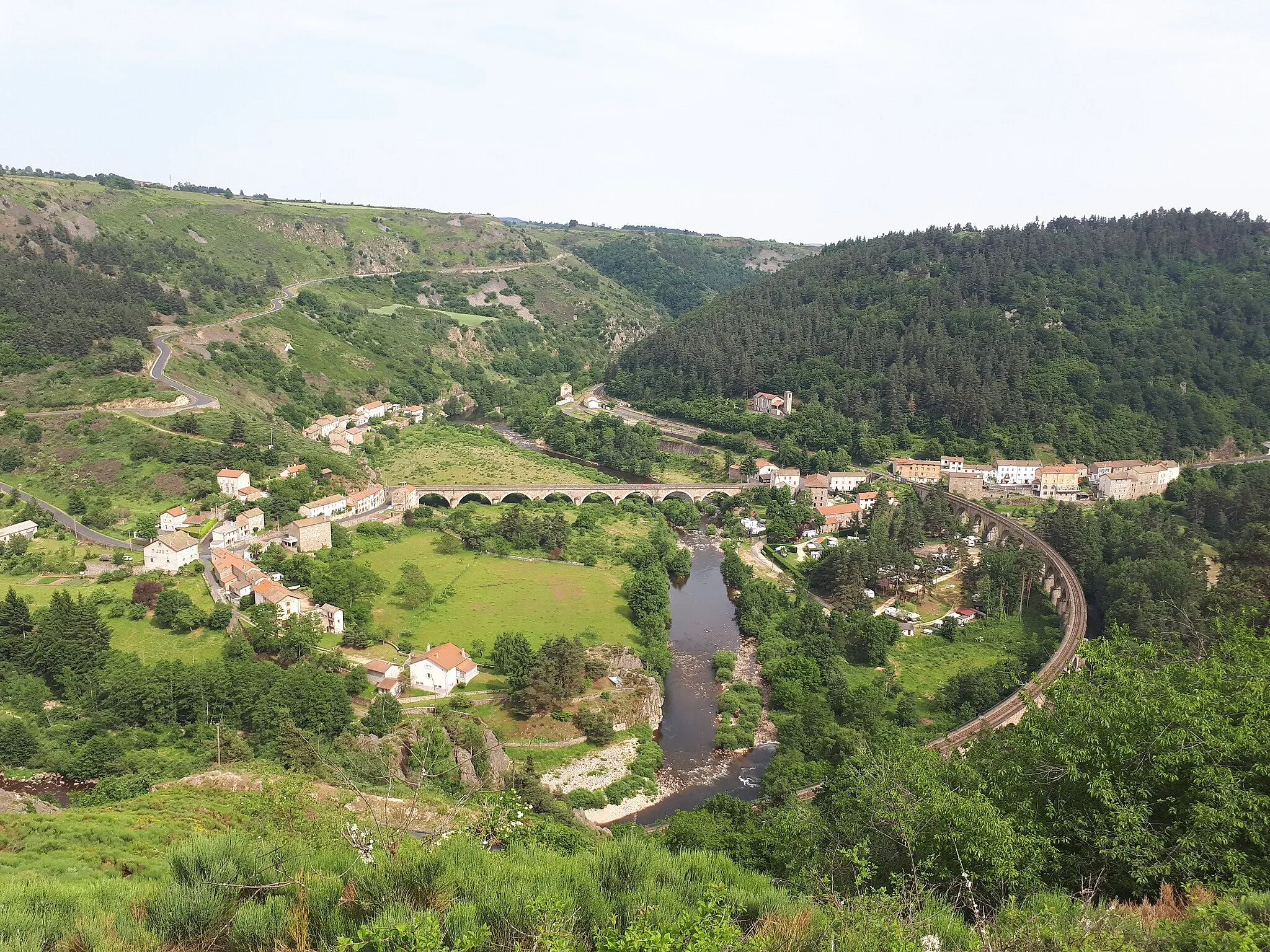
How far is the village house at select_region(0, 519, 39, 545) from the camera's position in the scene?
132 feet

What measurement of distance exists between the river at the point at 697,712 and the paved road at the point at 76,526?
29.3 meters

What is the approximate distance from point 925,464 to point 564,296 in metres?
85.4

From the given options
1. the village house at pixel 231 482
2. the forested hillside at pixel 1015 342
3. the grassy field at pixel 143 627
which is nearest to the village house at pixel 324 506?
the village house at pixel 231 482

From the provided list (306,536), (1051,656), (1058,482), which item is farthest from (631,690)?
(1058,482)

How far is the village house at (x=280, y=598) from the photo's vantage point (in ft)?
117

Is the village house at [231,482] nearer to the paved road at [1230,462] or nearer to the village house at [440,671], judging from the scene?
the village house at [440,671]

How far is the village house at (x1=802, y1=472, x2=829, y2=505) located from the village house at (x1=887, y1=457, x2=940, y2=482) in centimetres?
900

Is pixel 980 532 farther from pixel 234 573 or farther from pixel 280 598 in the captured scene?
pixel 234 573

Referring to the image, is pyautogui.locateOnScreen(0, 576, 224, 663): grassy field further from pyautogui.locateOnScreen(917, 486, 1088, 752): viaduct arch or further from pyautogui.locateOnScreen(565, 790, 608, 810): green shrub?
pyautogui.locateOnScreen(917, 486, 1088, 752): viaduct arch

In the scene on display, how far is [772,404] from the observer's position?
86125 mm

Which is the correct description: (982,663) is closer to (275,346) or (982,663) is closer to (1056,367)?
(1056,367)

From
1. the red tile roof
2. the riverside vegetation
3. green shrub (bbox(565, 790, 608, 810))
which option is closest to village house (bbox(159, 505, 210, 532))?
the riverside vegetation

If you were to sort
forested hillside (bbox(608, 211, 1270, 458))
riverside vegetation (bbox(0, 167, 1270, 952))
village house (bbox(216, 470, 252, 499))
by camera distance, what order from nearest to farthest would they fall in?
riverside vegetation (bbox(0, 167, 1270, 952)), village house (bbox(216, 470, 252, 499)), forested hillside (bbox(608, 211, 1270, 458))

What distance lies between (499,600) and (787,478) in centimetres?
3399
